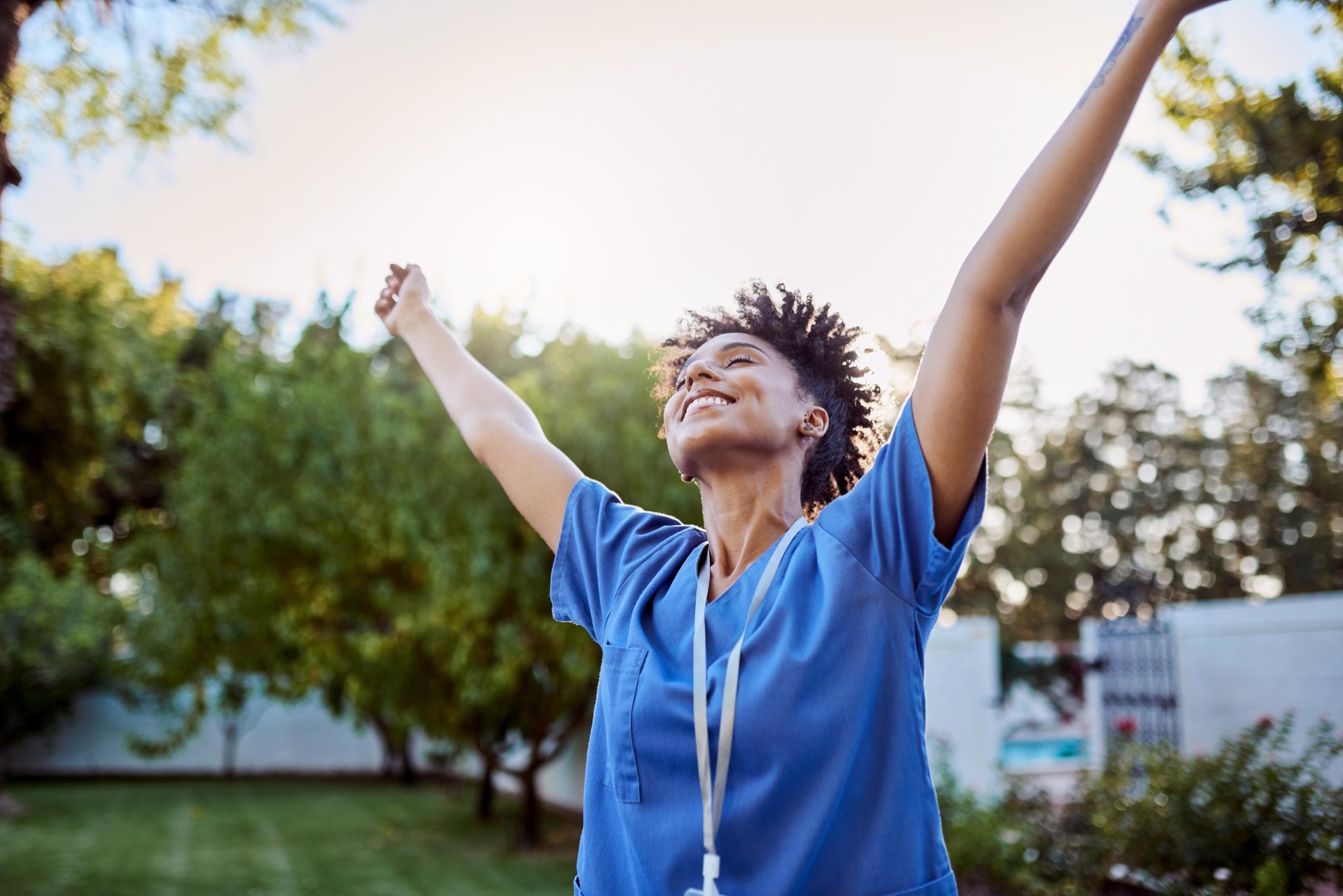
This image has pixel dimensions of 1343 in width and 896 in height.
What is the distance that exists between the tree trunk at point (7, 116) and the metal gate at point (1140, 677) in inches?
360

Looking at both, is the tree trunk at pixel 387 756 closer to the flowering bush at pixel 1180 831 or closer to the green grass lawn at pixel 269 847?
the green grass lawn at pixel 269 847

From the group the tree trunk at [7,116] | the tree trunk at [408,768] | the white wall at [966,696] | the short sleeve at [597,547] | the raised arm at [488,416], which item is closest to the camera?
the short sleeve at [597,547]

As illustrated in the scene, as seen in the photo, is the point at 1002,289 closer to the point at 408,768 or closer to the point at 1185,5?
the point at 1185,5

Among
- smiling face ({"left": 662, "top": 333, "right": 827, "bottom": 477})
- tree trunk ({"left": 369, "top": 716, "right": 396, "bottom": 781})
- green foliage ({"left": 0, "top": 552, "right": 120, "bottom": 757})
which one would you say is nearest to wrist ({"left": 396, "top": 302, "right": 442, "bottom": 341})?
smiling face ({"left": 662, "top": 333, "right": 827, "bottom": 477})

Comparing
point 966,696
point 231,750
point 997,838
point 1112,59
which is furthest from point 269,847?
point 1112,59

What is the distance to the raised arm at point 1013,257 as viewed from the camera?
1.10 metres

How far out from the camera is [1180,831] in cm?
576

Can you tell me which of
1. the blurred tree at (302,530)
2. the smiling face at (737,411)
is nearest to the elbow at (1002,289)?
the smiling face at (737,411)

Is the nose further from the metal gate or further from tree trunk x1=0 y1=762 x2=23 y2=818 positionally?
tree trunk x1=0 y1=762 x2=23 y2=818

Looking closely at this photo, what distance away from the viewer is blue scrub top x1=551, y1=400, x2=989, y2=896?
1.15 metres

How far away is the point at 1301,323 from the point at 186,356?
67.4ft

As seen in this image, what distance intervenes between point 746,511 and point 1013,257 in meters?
0.54

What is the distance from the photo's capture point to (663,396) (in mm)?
1911

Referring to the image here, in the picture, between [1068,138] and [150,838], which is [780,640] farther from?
[150,838]
